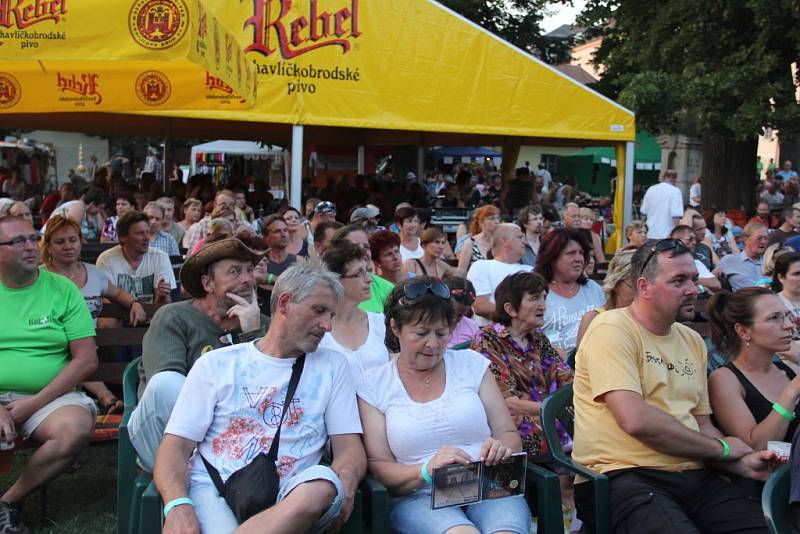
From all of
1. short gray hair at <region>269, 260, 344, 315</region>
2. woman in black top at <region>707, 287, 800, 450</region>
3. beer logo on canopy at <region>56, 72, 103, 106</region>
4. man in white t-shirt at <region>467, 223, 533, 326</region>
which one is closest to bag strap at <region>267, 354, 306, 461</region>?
short gray hair at <region>269, 260, 344, 315</region>

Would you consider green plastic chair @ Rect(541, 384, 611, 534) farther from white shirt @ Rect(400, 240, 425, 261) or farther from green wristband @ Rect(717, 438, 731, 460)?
white shirt @ Rect(400, 240, 425, 261)

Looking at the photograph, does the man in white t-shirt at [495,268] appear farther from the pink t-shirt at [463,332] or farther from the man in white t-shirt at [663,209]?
the man in white t-shirt at [663,209]

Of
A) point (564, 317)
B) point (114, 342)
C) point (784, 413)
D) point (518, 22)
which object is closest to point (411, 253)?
point (564, 317)

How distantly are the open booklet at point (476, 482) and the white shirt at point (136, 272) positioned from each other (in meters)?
4.06

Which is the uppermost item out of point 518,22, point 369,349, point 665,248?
point 518,22

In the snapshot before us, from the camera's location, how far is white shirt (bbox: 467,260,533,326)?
21.5 ft

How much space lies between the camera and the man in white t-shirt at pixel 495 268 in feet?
20.9

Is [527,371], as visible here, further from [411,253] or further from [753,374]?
[411,253]

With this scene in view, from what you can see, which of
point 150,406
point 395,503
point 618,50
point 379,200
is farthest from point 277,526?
point 618,50

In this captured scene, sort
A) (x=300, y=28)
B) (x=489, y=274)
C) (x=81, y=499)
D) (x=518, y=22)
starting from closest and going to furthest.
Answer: (x=81, y=499) → (x=489, y=274) → (x=300, y=28) → (x=518, y=22)

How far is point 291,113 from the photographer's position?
36.7 feet

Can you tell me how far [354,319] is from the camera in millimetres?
4664

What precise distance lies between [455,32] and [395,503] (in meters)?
9.28

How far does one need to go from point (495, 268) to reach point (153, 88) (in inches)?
142
